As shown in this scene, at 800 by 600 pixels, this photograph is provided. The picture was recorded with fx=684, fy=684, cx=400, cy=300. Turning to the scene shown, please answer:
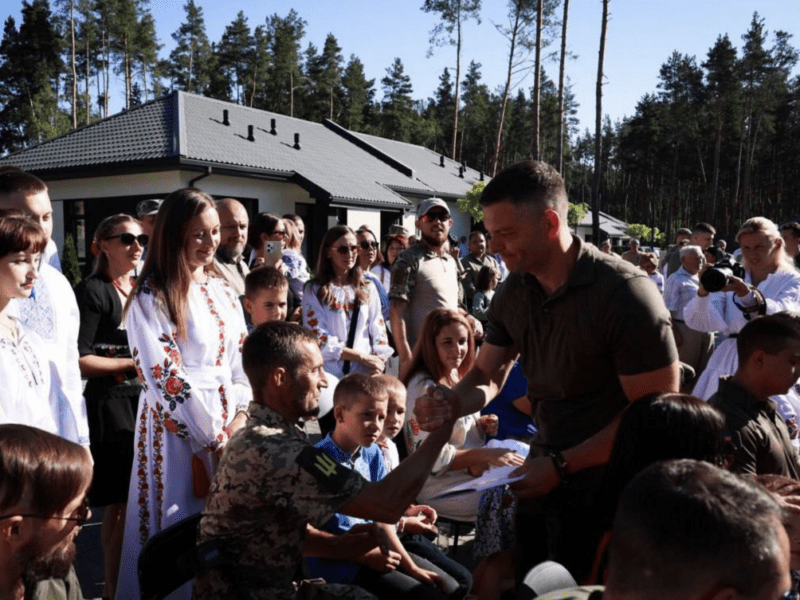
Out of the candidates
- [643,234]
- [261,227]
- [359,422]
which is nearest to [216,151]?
[261,227]

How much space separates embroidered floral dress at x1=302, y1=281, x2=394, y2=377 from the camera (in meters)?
4.75

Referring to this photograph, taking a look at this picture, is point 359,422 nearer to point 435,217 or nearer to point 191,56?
point 435,217

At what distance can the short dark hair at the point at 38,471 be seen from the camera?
1.66 meters

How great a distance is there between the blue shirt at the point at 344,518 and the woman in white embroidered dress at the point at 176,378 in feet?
1.54

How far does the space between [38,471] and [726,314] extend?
4.72 meters

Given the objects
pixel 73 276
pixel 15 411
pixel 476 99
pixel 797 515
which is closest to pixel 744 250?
pixel 797 515

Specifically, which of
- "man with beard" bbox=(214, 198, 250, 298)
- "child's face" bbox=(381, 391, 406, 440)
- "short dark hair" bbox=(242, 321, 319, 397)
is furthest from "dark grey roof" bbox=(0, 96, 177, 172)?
"short dark hair" bbox=(242, 321, 319, 397)

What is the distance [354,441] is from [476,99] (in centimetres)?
5873

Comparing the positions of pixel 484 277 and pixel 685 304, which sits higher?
pixel 484 277

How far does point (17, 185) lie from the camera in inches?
120

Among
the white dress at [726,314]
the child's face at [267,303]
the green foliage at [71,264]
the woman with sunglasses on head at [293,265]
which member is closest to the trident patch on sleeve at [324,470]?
the child's face at [267,303]

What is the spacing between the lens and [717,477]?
4.01 ft

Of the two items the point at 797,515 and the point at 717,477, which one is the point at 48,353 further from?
the point at 797,515

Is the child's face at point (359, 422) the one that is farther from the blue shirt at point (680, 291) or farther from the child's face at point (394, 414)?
the blue shirt at point (680, 291)
